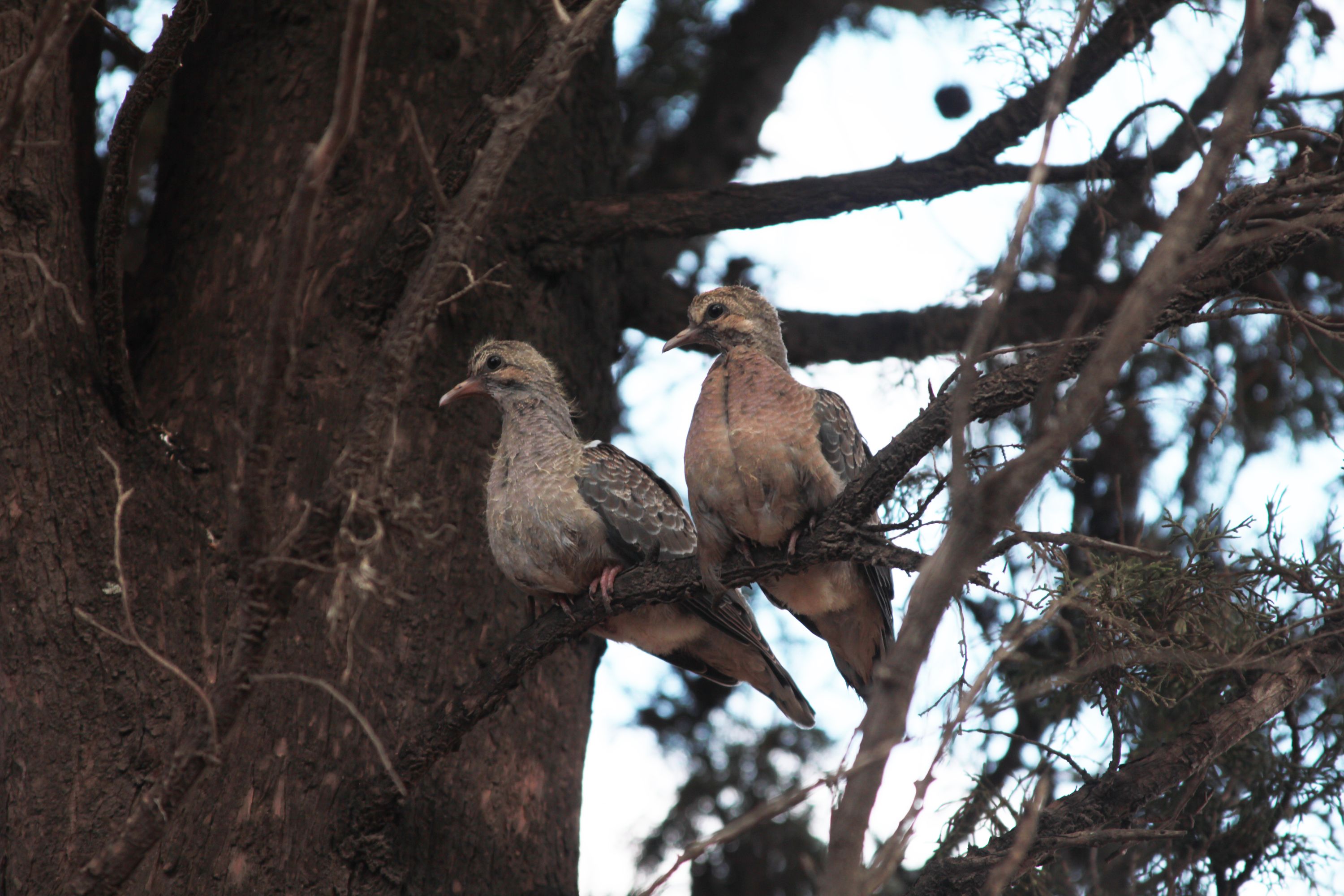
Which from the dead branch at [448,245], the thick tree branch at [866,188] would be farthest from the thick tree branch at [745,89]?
the dead branch at [448,245]

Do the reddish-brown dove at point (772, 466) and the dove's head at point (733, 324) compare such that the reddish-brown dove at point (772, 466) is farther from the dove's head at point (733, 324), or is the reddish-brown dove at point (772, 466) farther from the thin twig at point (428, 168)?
the thin twig at point (428, 168)

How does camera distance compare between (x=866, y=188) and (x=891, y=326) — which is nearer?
(x=866, y=188)

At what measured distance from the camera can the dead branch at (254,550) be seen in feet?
5.74

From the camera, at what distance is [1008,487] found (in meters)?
1.74

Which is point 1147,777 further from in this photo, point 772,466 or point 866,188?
point 866,188

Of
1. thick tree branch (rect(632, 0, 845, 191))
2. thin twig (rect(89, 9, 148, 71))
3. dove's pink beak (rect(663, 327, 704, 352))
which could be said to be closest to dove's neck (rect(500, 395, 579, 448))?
dove's pink beak (rect(663, 327, 704, 352))

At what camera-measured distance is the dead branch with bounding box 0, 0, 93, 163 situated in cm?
197

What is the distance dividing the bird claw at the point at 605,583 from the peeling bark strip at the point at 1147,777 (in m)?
1.12

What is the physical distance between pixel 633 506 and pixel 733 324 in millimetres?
741

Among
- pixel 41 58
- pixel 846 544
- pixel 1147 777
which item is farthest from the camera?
pixel 1147 777

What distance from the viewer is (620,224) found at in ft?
13.2

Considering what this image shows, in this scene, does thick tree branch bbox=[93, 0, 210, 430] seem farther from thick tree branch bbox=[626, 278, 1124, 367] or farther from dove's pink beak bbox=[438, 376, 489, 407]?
thick tree branch bbox=[626, 278, 1124, 367]

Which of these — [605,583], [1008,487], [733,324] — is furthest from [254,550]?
[733,324]

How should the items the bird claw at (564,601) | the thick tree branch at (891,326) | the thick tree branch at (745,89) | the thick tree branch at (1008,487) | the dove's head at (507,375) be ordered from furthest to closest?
the thick tree branch at (745,89) → the thick tree branch at (891,326) → the dove's head at (507,375) → the bird claw at (564,601) → the thick tree branch at (1008,487)
